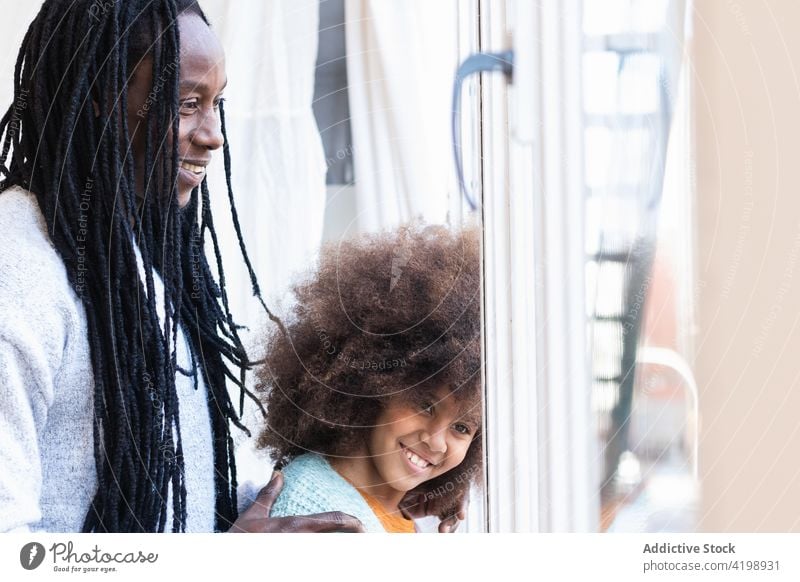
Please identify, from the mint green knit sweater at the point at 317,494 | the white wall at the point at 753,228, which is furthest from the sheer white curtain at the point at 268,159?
the white wall at the point at 753,228

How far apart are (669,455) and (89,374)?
1.22 feet

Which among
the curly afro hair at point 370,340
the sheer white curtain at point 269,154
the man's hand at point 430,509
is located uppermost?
the sheer white curtain at point 269,154

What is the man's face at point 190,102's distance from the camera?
545 mm

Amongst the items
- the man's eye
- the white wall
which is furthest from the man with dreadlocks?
the white wall

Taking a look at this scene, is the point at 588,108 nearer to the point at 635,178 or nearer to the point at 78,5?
the point at 635,178

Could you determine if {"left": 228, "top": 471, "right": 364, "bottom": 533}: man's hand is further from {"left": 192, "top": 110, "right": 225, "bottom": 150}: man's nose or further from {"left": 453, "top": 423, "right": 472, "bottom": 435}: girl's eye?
{"left": 192, "top": 110, "right": 225, "bottom": 150}: man's nose

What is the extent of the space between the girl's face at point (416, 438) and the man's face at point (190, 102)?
20 centimetres

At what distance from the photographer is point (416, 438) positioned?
58cm

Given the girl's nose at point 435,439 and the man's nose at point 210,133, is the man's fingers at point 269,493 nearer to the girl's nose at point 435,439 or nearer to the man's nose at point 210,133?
the girl's nose at point 435,439

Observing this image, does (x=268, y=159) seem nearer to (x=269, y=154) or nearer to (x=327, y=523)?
(x=269, y=154)

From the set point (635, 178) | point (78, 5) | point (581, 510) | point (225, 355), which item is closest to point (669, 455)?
point (581, 510)

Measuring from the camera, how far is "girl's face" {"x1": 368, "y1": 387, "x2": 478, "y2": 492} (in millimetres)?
579

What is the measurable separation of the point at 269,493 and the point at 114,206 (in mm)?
208

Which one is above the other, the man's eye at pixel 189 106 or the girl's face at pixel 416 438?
the man's eye at pixel 189 106
